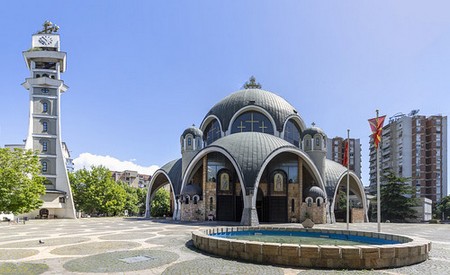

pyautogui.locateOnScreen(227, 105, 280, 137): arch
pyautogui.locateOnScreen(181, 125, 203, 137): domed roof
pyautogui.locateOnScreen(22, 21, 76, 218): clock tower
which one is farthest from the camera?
pyautogui.locateOnScreen(22, 21, 76, 218): clock tower

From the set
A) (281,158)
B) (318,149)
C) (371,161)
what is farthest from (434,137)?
(281,158)

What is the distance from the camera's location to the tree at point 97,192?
45.6 meters

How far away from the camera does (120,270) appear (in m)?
9.84

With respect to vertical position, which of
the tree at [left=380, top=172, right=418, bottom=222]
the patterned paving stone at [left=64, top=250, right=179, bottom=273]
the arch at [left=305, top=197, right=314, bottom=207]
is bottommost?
the tree at [left=380, top=172, right=418, bottom=222]

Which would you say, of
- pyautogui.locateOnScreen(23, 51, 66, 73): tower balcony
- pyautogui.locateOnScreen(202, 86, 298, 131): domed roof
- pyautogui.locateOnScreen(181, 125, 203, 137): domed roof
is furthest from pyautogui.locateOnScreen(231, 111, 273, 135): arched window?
pyautogui.locateOnScreen(23, 51, 66, 73): tower balcony

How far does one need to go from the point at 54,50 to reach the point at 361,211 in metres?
50.7

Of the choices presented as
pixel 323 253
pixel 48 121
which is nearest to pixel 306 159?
pixel 323 253

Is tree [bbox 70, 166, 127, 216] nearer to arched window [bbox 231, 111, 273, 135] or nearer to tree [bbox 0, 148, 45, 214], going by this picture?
arched window [bbox 231, 111, 273, 135]

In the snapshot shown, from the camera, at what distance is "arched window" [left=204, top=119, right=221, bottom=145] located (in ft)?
146

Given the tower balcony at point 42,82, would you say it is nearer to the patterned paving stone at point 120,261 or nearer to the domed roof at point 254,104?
the domed roof at point 254,104

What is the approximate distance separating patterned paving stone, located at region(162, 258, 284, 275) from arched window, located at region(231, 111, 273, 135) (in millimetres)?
31992

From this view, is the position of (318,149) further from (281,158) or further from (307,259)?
(307,259)

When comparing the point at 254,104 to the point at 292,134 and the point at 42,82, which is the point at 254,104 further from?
the point at 42,82

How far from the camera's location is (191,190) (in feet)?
113
